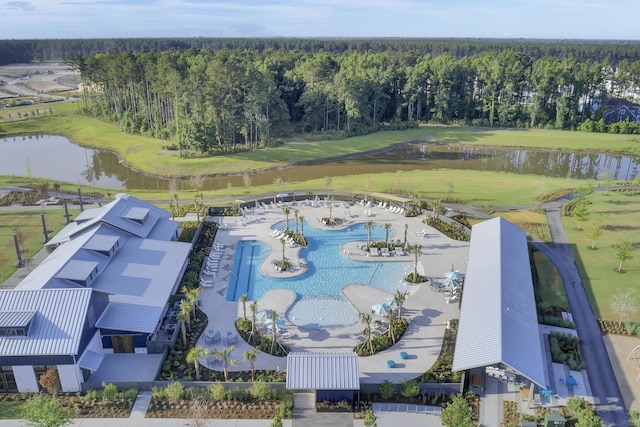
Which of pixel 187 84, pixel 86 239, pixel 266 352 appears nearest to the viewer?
pixel 266 352

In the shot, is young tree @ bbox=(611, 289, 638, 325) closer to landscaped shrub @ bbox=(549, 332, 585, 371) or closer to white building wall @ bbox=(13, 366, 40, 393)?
landscaped shrub @ bbox=(549, 332, 585, 371)

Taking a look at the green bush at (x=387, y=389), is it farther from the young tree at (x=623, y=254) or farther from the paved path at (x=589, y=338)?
the young tree at (x=623, y=254)

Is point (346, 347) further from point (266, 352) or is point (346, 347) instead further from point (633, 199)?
point (633, 199)

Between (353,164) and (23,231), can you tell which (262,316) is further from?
(353,164)

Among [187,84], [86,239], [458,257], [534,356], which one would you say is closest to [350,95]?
[187,84]

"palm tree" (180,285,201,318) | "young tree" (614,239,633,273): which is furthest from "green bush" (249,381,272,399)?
"young tree" (614,239,633,273)

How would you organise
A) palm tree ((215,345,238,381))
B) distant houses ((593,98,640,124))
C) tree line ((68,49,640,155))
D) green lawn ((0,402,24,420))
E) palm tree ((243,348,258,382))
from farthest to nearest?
distant houses ((593,98,640,124)), tree line ((68,49,640,155)), palm tree ((215,345,238,381)), palm tree ((243,348,258,382)), green lawn ((0,402,24,420))

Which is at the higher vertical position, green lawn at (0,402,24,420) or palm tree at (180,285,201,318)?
palm tree at (180,285,201,318)


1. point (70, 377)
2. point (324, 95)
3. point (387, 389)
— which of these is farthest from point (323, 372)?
point (324, 95)
